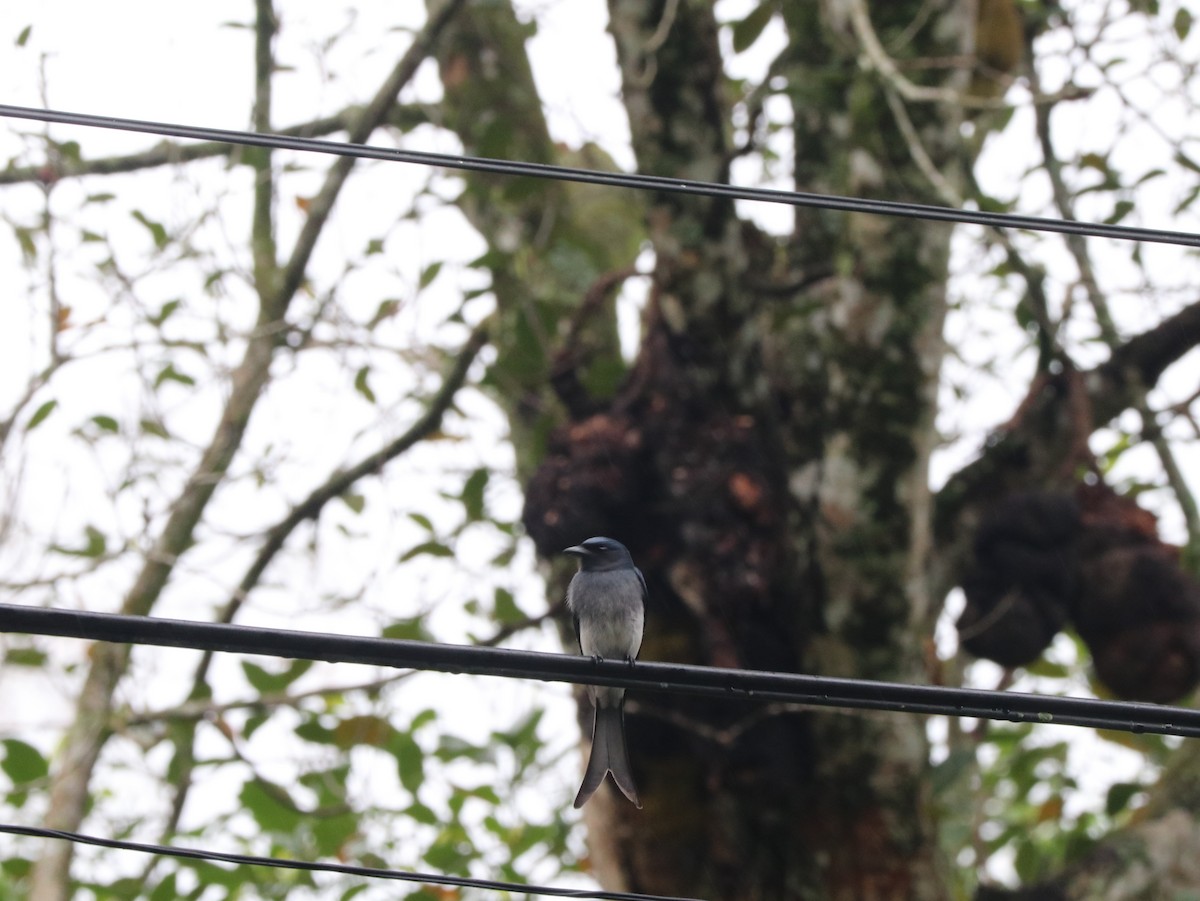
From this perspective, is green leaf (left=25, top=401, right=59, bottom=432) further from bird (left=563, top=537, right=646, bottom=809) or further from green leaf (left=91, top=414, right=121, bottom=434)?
bird (left=563, top=537, right=646, bottom=809)

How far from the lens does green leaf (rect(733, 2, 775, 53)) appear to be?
5.96 m

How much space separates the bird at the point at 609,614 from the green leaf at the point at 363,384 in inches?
76.4

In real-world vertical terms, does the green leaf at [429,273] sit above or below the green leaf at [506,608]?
above

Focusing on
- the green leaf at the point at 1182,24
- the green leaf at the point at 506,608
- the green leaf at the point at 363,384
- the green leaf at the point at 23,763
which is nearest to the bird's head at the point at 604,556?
the green leaf at the point at 506,608

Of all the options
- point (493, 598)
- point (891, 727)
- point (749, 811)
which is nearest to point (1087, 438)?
point (891, 727)

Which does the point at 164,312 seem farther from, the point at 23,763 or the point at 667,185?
the point at 667,185

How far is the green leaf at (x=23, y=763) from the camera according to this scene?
16.4 feet

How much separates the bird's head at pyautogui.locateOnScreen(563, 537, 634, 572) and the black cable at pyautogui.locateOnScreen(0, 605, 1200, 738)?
1.60m

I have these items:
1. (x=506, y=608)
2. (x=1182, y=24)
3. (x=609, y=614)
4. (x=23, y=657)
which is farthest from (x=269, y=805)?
(x=1182, y=24)

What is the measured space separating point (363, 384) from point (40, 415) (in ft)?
4.34

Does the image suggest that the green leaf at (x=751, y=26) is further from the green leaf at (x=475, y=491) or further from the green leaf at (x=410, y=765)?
the green leaf at (x=410, y=765)

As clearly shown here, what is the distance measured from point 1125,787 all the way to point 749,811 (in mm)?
1665

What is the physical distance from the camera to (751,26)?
5.99 meters

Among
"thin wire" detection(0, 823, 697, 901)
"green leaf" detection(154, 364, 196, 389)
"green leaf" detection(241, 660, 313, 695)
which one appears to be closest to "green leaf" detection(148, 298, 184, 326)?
"green leaf" detection(154, 364, 196, 389)
